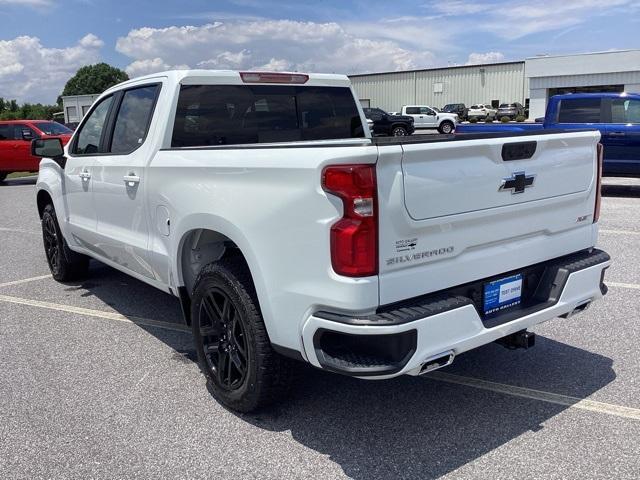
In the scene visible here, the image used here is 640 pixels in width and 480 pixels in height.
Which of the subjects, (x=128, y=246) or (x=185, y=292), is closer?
(x=185, y=292)

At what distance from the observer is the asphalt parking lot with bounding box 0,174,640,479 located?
298 centimetres

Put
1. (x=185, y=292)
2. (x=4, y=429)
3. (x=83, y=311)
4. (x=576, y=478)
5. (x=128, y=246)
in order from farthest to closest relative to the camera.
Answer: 1. (x=83, y=311)
2. (x=128, y=246)
3. (x=185, y=292)
4. (x=4, y=429)
5. (x=576, y=478)

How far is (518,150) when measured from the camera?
3.12m

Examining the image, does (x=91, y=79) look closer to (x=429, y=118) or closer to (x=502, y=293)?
(x=429, y=118)

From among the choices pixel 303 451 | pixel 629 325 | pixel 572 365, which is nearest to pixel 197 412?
pixel 303 451

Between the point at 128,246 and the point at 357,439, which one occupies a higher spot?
the point at 128,246

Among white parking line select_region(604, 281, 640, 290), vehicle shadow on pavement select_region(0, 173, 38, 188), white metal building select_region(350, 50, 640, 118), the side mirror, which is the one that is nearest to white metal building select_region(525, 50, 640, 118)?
white metal building select_region(350, 50, 640, 118)

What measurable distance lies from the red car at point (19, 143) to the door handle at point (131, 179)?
15068 mm

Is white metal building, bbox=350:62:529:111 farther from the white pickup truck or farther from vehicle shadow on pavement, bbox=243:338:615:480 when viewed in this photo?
vehicle shadow on pavement, bbox=243:338:615:480

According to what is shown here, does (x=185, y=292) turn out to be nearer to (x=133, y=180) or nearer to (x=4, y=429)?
(x=133, y=180)

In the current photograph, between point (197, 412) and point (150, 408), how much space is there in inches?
11.8

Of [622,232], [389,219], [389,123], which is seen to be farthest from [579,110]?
[389,123]

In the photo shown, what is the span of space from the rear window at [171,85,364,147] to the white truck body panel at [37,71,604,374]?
0.30m

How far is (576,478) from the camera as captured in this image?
280 centimetres
